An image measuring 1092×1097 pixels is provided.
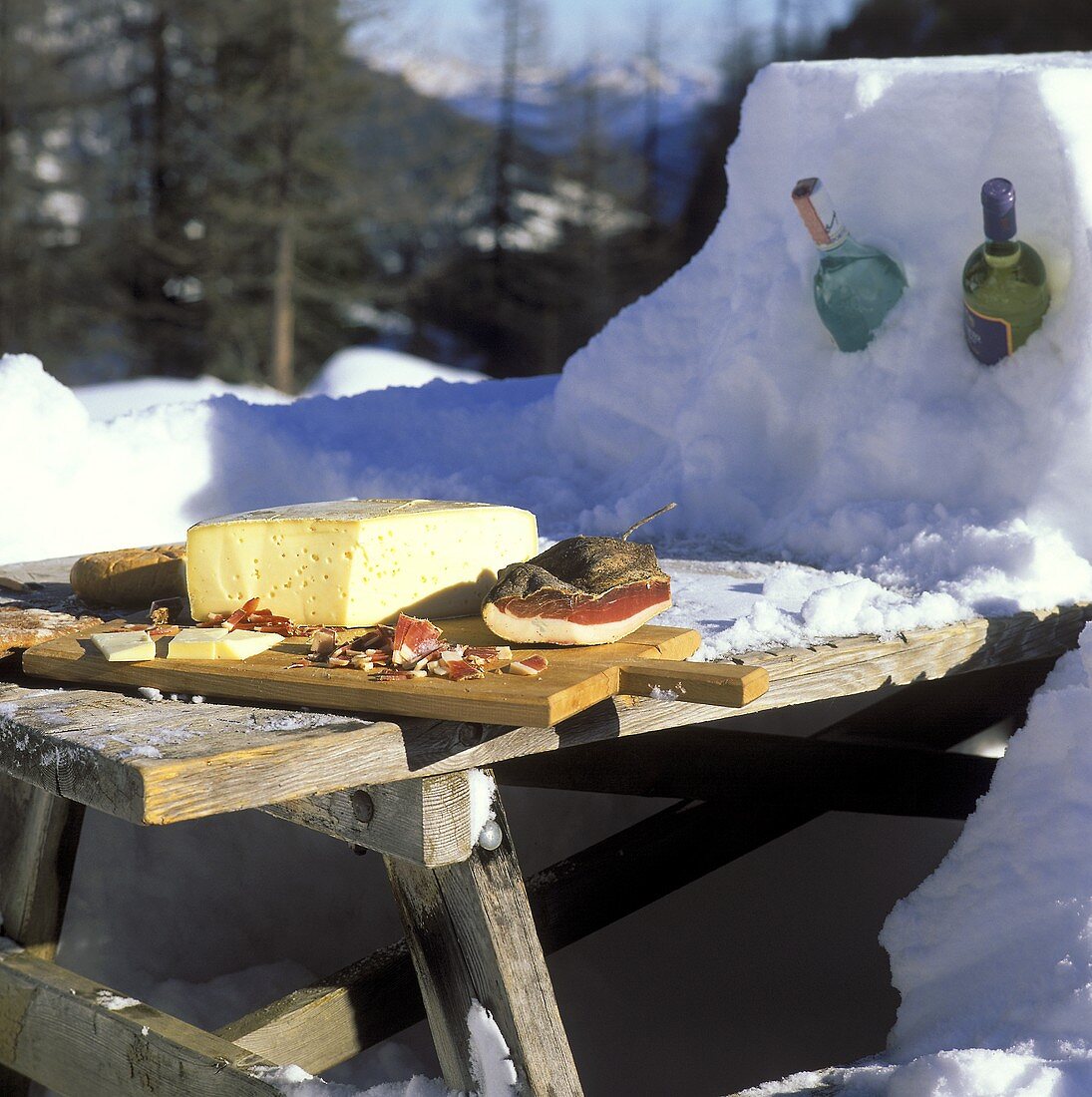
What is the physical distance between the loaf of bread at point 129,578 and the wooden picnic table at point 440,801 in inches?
12.6

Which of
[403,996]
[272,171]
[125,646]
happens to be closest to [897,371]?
[403,996]

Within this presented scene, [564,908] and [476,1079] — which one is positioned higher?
[476,1079]

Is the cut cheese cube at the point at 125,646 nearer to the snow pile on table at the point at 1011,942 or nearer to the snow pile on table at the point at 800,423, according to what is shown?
the snow pile on table at the point at 800,423

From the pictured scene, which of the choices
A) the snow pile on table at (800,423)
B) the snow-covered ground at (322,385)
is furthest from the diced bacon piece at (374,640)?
the snow-covered ground at (322,385)

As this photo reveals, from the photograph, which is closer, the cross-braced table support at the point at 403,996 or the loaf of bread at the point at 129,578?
the cross-braced table support at the point at 403,996

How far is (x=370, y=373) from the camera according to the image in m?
6.88

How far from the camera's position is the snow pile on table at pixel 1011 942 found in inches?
61.3

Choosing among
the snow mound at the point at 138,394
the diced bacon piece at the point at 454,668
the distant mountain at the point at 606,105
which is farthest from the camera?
the distant mountain at the point at 606,105

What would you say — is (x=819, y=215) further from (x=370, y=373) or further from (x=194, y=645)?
(x=370, y=373)

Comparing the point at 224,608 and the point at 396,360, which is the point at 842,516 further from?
the point at 396,360

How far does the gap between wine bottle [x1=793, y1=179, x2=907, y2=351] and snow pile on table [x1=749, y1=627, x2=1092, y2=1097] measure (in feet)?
2.93

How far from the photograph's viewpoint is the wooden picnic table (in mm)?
1416

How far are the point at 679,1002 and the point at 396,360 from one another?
527 centimetres

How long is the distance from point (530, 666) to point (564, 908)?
3.65ft
